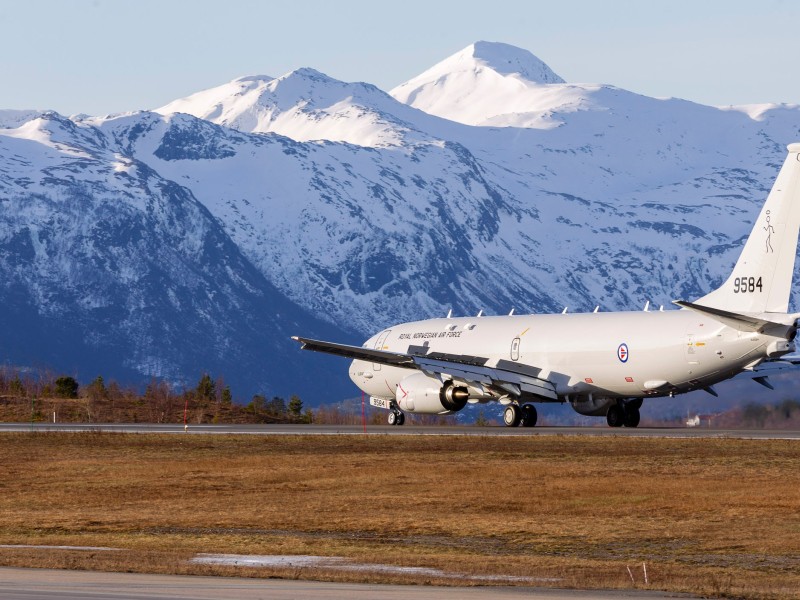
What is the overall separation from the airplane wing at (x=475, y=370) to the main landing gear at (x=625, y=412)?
2264 millimetres

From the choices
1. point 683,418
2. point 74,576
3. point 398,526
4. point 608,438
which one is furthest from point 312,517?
point 683,418

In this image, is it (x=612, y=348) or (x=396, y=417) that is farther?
(x=396, y=417)

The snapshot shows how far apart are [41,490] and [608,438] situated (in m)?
19.8

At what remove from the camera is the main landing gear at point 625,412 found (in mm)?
62312

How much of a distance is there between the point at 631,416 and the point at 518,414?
4130mm

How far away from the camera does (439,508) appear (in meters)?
34.0

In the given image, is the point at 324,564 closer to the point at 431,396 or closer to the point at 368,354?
the point at 431,396

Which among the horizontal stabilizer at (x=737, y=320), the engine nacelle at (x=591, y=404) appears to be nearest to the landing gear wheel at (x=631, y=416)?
the engine nacelle at (x=591, y=404)

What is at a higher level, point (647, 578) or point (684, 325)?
point (684, 325)

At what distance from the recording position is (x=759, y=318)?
5262 centimetres

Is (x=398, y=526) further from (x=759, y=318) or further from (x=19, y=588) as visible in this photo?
(x=759, y=318)

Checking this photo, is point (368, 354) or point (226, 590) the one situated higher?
point (368, 354)

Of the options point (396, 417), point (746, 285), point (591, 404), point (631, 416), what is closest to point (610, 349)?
point (591, 404)

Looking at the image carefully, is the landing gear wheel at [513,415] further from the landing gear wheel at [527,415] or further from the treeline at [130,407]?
the treeline at [130,407]
